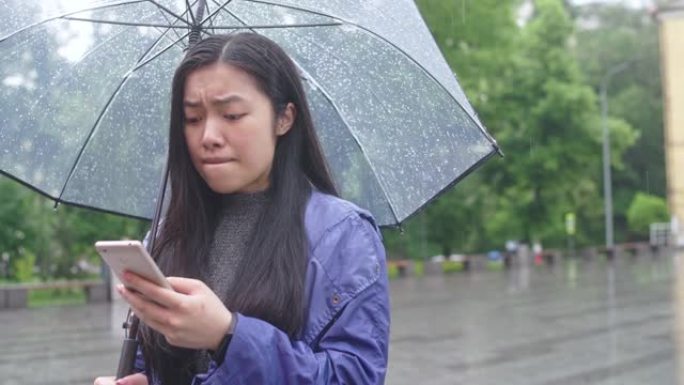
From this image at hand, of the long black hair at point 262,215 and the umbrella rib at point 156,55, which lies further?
the umbrella rib at point 156,55

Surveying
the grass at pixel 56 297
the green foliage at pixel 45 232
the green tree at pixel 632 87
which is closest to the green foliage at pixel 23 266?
the green foliage at pixel 45 232

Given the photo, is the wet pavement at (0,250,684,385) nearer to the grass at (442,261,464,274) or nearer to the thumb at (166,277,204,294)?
the thumb at (166,277,204,294)

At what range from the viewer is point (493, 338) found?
12.4 m

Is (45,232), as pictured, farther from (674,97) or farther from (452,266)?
(674,97)

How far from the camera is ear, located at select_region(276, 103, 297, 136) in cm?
202

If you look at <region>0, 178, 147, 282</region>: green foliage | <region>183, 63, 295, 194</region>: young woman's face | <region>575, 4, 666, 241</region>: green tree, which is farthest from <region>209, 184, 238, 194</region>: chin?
<region>575, 4, 666, 241</region>: green tree

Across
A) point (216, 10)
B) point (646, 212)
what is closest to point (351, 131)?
point (216, 10)

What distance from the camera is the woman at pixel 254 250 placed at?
1.66 metres

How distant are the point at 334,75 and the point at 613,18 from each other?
55.3m

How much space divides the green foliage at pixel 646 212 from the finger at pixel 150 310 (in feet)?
162

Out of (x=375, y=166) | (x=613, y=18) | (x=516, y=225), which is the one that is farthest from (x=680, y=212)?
(x=375, y=166)

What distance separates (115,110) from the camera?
115 inches

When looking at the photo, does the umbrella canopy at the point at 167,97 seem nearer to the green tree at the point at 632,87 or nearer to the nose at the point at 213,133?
the nose at the point at 213,133

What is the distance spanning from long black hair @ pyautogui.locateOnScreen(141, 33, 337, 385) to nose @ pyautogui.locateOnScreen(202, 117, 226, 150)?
0.36ft
